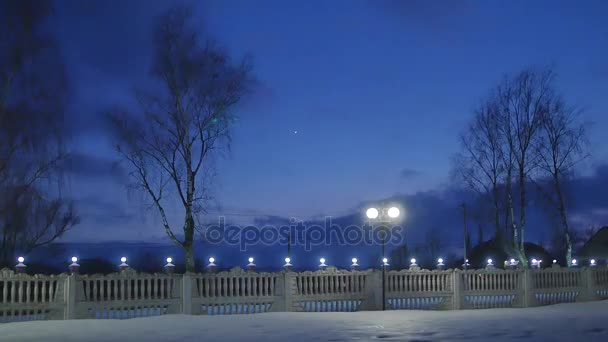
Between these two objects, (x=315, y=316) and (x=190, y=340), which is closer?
(x=190, y=340)

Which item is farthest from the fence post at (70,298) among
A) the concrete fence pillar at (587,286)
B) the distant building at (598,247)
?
the distant building at (598,247)

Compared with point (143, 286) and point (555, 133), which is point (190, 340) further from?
point (555, 133)

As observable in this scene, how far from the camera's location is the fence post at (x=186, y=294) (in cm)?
1669

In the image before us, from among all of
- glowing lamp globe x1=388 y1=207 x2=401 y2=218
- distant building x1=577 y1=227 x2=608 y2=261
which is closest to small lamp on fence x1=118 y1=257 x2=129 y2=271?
glowing lamp globe x1=388 y1=207 x2=401 y2=218

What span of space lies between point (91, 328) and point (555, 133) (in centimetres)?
2176

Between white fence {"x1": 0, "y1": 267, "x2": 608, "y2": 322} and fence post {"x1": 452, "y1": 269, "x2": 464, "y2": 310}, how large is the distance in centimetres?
3

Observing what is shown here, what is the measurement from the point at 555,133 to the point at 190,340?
21.6m

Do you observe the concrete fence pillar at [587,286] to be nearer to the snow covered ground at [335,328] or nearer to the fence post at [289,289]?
the snow covered ground at [335,328]

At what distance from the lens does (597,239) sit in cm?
6056

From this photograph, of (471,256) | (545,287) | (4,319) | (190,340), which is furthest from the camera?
(471,256)

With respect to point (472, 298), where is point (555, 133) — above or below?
above

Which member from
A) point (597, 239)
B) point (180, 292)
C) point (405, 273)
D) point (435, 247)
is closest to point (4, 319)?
point (180, 292)

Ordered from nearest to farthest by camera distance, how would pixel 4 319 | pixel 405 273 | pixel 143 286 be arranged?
pixel 4 319, pixel 143 286, pixel 405 273

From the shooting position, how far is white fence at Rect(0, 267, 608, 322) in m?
15.6
